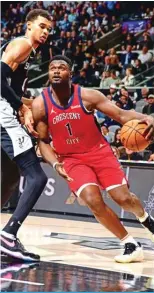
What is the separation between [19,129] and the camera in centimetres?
529

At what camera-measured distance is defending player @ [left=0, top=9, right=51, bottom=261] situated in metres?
5.11

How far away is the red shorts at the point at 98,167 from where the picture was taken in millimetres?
5520

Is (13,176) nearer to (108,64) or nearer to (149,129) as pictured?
(149,129)

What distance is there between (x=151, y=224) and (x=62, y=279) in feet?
5.51

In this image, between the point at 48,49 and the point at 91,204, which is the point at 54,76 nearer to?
the point at 91,204

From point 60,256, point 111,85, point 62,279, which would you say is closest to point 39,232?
point 60,256

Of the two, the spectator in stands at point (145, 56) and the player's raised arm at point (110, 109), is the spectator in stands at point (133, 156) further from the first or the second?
the spectator in stands at point (145, 56)

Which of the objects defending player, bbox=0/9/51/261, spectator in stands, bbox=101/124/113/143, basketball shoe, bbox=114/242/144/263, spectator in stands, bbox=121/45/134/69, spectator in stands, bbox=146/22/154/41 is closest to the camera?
defending player, bbox=0/9/51/261

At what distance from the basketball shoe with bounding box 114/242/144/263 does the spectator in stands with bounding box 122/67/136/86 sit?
8.67 metres

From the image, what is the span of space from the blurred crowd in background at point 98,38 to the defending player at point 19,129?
20.9 feet

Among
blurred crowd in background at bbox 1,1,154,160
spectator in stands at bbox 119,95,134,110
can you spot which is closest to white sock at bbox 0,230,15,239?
spectator in stands at bbox 119,95,134,110

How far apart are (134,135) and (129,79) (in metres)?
8.75

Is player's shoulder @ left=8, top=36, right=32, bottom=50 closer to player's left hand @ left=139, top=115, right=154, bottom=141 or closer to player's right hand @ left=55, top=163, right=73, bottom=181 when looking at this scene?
player's right hand @ left=55, top=163, right=73, bottom=181

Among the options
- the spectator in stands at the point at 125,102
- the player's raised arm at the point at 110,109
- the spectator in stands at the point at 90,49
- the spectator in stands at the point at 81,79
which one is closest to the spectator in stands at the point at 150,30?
the spectator in stands at the point at 90,49
